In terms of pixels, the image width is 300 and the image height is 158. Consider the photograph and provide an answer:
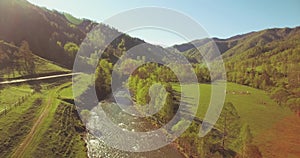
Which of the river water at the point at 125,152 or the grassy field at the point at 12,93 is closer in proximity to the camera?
the river water at the point at 125,152

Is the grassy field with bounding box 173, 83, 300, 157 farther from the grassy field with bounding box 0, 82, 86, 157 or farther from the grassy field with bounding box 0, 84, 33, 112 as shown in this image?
the grassy field with bounding box 0, 84, 33, 112

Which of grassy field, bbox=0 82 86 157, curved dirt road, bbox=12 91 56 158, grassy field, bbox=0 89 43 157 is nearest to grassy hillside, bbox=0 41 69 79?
grassy field, bbox=0 82 86 157

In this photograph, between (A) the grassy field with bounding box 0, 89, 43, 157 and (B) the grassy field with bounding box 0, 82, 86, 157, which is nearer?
(A) the grassy field with bounding box 0, 89, 43, 157

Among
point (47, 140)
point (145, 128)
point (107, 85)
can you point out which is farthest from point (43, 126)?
point (107, 85)

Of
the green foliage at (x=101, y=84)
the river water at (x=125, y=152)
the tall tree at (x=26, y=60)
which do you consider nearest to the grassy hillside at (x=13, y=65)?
the tall tree at (x=26, y=60)

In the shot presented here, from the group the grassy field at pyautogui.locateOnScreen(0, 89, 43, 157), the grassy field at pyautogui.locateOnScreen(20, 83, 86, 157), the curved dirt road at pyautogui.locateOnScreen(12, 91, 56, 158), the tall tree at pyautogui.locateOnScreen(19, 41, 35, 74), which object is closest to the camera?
the curved dirt road at pyautogui.locateOnScreen(12, 91, 56, 158)

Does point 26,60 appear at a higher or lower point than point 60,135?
higher

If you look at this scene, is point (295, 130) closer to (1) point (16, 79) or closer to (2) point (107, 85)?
(2) point (107, 85)

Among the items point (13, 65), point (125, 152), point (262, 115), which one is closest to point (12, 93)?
point (125, 152)

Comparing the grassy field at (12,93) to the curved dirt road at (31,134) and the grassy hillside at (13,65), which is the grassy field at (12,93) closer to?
the curved dirt road at (31,134)

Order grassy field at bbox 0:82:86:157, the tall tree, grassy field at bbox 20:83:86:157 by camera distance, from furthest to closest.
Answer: the tall tree
grassy field at bbox 20:83:86:157
grassy field at bbox 0:82:86:157

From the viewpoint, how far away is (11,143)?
39219 millimetres

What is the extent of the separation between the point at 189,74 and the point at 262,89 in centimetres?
3599

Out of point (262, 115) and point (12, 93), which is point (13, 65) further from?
point (262, 115)
